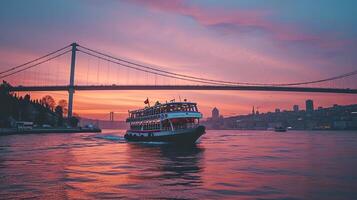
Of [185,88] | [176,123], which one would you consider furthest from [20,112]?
[176,123]

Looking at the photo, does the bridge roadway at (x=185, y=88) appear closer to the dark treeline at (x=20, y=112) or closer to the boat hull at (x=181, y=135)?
the dark treeline at (x=20, y=112)

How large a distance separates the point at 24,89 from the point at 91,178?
108 metres

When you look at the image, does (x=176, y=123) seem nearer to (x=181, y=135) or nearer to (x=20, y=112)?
(x=181, y=135)

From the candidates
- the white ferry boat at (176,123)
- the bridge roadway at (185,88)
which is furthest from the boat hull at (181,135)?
the bridge roadway at (185,88)

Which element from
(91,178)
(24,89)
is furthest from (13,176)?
(24,89)

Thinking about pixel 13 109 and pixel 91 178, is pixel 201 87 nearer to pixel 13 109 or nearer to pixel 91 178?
pixel 13 109

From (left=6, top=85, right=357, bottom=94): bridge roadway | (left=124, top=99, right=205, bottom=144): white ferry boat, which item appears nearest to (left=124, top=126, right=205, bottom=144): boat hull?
(left=124, top=99, right=205, bottom=144): white ferry boat

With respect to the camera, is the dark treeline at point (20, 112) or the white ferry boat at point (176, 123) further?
the dark treeline at point (20, 112)

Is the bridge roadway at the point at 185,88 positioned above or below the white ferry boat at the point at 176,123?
above

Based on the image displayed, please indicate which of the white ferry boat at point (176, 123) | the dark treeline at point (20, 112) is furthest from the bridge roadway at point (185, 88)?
the white ferry boat at point (176, 123)

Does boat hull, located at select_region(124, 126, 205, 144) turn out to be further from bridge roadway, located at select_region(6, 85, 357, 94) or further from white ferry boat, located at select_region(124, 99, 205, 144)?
bridge roadway, located at select_region(6, 85, 357, 94)

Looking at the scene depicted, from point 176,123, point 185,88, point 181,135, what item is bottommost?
point 181,135

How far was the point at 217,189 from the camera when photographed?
15.0 meters

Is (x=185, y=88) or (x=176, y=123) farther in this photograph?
(x=185, y=88)
